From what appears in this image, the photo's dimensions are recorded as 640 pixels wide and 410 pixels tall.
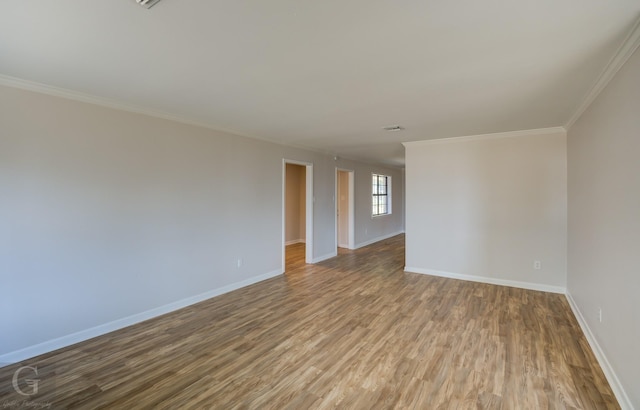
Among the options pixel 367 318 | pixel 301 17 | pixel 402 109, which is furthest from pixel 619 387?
pixel 301 17

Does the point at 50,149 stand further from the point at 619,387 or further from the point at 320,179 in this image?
Answer: the point at 619,387

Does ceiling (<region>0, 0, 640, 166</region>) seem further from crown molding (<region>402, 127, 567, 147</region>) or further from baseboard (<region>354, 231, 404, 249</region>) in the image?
baseboard (<region>354, 231, 404, 249</region>)

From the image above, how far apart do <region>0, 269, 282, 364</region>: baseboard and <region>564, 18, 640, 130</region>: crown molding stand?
458 cm

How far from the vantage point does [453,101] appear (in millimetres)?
2850

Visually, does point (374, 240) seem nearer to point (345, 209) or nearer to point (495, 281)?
point (345, 209)

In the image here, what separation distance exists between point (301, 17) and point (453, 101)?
195cm

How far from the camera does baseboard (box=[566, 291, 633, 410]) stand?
1847 mm

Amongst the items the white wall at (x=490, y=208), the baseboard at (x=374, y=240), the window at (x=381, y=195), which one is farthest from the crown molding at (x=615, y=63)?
the window at (x=381, y=195)

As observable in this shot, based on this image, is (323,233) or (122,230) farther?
(323,233)

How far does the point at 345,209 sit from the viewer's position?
757cm

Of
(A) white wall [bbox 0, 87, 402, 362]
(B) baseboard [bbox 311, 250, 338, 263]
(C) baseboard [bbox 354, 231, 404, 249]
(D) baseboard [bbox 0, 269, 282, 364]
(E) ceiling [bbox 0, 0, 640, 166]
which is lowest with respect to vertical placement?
(D) baseboard [bbox 0, 269, 282, 364]
